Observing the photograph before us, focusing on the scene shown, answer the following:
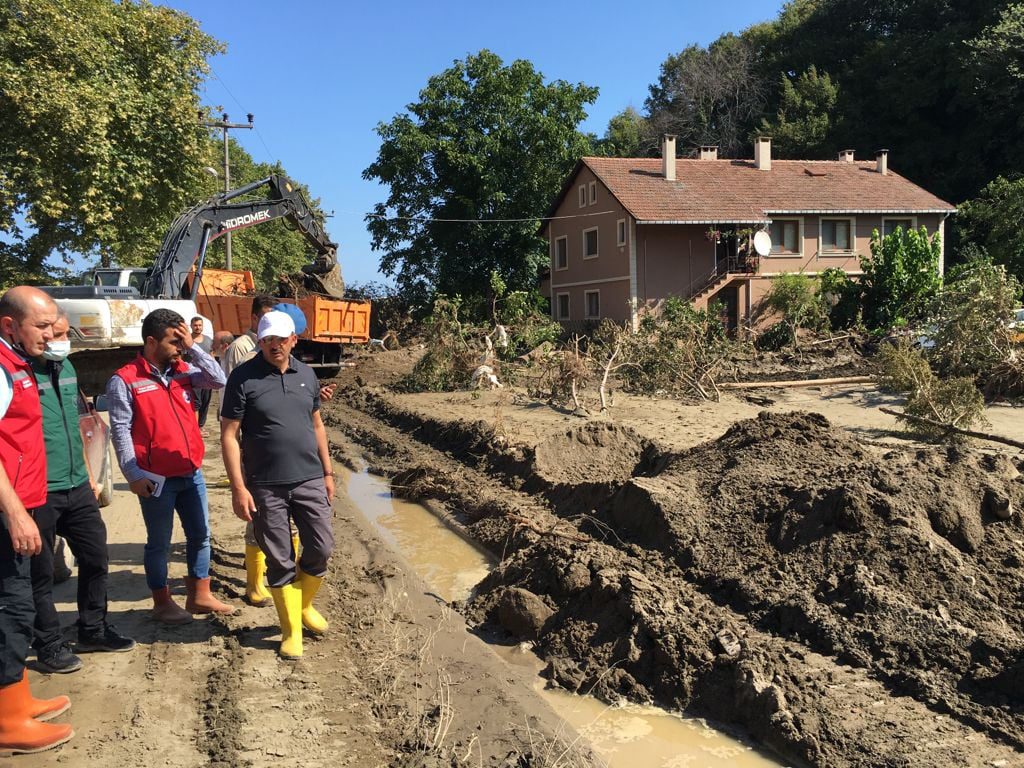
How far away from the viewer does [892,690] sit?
4.01 metres

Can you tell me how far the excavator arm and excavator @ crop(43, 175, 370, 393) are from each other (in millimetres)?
18

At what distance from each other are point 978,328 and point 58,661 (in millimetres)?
14827

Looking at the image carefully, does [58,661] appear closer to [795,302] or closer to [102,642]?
[102,642]

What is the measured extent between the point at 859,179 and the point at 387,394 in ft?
89.7

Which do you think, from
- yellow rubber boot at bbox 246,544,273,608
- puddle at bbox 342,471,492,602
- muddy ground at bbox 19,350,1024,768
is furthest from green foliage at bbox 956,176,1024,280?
yellow rubber boot at bbox 246,544,273,608

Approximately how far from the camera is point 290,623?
14.1ft

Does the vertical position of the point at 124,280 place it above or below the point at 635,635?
above

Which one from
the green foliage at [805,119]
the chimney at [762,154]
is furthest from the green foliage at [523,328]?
the green foliage at [805,119]

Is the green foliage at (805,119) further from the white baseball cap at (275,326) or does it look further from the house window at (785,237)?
the white baseball cap at (275,326)

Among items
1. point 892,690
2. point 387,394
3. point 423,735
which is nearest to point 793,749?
point 892,690

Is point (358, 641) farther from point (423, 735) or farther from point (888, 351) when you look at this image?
point (888, 351)

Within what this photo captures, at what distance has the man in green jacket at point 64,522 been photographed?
3.75 m

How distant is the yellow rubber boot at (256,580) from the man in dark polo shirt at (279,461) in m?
0.86

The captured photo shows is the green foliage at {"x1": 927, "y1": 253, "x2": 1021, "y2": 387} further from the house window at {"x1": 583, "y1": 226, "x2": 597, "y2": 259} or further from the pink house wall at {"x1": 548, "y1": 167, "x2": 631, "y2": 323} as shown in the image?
the house window at {"x1": 583, "y1": 226, "x2": 597, "y2": 259}
